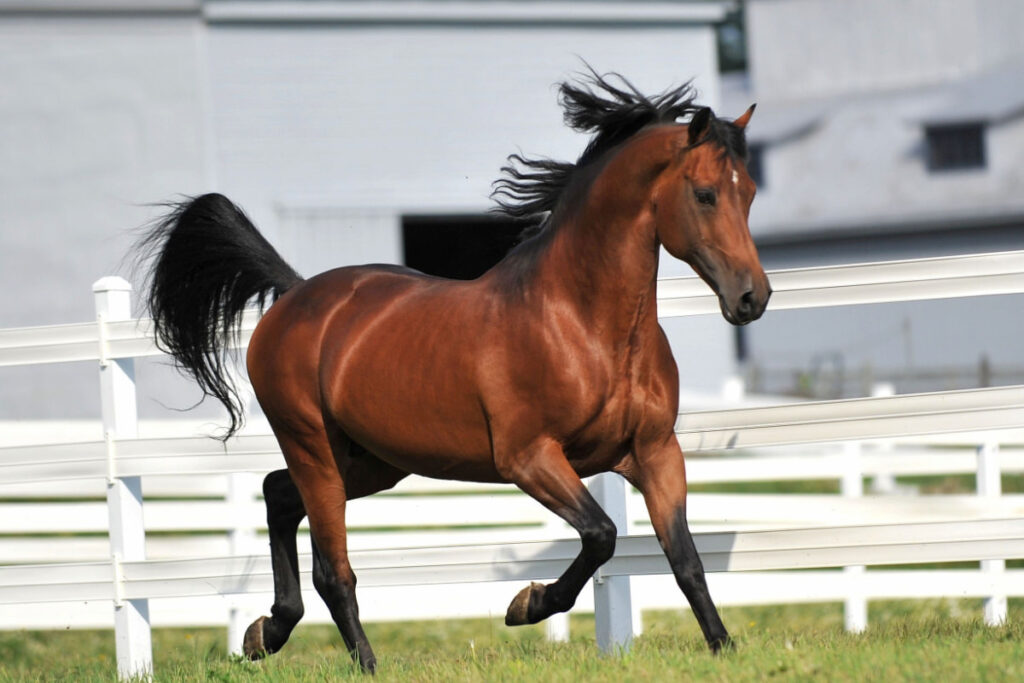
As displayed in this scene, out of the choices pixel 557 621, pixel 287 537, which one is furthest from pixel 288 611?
pixel 557 621

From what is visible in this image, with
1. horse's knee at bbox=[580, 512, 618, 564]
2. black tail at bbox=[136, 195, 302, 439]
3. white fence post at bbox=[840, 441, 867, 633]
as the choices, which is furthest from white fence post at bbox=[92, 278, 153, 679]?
white fence post at bbox=[840, 441, 867, 633]

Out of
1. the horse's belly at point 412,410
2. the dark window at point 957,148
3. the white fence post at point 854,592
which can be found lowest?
the white fence post at point 854,592

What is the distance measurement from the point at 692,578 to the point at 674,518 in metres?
0.21

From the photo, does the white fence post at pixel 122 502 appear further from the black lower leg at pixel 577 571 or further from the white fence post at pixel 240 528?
the black lower leg at pixel 577 571

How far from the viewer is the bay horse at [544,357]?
4371 millimetres

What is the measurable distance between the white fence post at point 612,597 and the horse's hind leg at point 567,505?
2.95ft

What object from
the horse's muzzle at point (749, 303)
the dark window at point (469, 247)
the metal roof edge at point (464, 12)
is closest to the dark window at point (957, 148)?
the metal roof edge at point (464, 12)

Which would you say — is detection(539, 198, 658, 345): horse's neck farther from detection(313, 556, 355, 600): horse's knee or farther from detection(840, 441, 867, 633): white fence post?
detection(840, 441, 867, 633): white fence post

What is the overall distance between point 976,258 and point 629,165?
1600mm

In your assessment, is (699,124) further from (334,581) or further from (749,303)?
(334,581)

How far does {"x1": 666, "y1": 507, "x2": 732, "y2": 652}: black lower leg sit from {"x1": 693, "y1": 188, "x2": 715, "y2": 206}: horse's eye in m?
1.06

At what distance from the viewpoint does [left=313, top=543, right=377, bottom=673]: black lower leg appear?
5.13 m

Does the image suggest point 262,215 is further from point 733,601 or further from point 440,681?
point 440,681

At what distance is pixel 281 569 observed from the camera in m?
5.51
